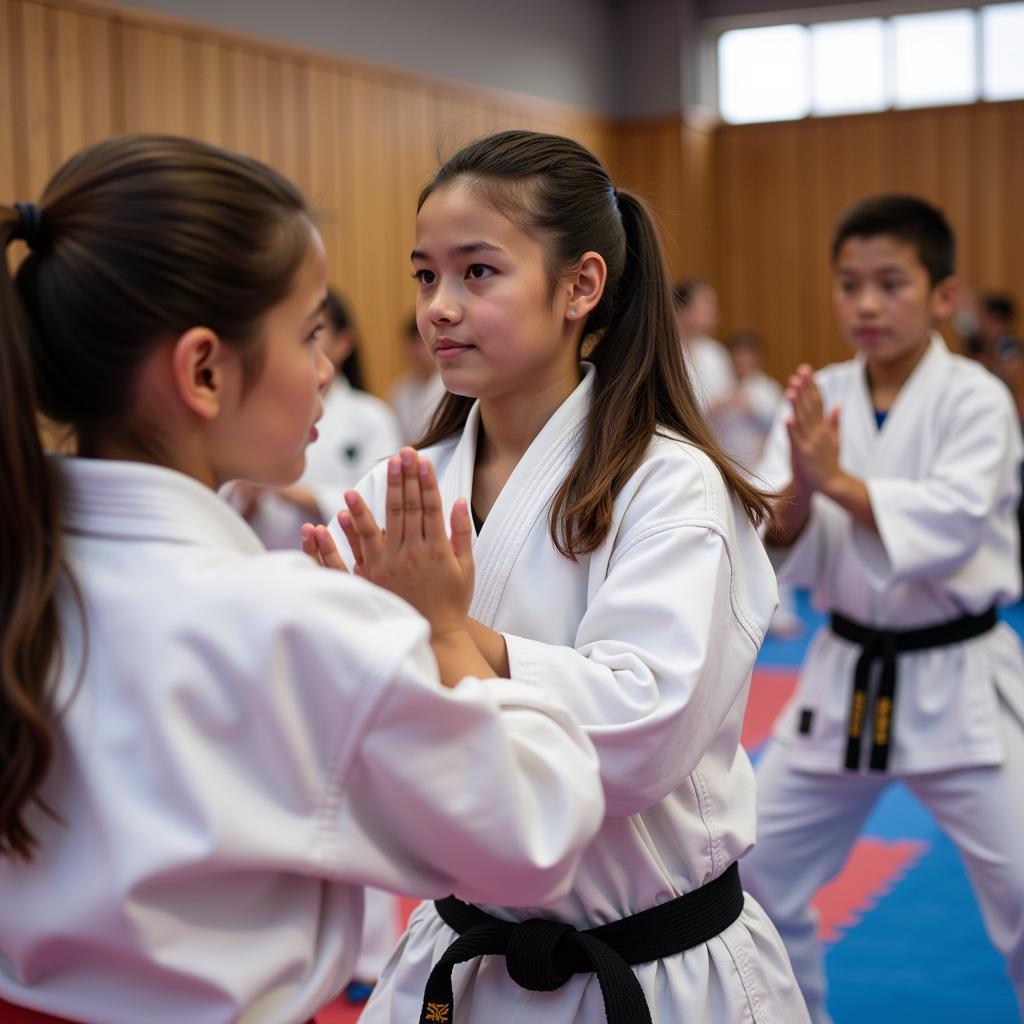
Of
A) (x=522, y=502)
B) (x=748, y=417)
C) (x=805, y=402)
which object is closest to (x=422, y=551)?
(x=522, y=502)

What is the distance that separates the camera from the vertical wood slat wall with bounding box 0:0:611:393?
680cm

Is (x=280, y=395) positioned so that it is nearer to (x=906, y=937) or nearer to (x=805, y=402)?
(x=805, y=402)

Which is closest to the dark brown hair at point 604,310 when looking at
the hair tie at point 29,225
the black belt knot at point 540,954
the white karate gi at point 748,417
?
→ the black belt knot at point 540,954

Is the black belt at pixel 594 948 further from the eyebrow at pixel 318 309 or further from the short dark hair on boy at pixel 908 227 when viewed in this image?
the short dark hair on boy at pixel 908 227

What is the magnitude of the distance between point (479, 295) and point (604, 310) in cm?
29

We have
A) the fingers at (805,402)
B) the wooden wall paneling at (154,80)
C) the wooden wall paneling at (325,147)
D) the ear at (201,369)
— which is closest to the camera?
the ear at (201,369)

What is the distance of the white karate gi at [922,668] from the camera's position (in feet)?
9.78

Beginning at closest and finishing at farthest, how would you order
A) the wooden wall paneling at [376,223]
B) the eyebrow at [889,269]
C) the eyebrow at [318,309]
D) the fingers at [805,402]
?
the eyebrow at [318,309], the fingers at [805,402], the eyebrow at [889,269], the wooden wall paneling at [376,223]

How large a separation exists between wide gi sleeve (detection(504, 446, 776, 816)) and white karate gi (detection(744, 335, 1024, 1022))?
1.37 metres

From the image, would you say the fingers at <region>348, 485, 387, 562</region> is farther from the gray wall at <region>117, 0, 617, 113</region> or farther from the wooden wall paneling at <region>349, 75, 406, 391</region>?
the wooden wall paneling at <region>349, 75, 406, 391</region>

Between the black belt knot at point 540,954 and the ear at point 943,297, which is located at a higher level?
the ear at point 943,297

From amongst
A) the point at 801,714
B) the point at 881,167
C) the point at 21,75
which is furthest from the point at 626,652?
the point at 881,167

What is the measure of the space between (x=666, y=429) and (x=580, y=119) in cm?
1114

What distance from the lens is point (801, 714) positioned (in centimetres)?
328
